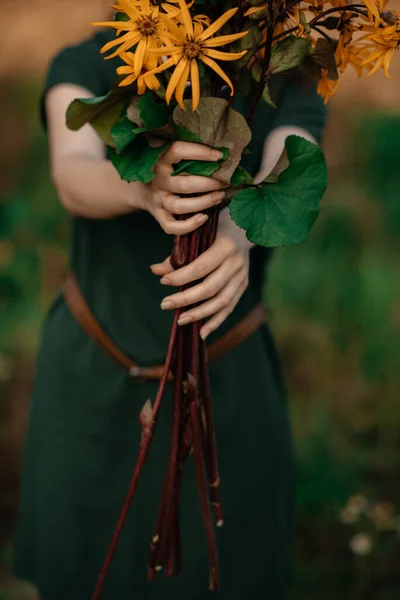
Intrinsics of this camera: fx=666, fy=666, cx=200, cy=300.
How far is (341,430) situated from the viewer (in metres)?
2.09

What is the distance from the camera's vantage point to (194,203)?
24.4 inches

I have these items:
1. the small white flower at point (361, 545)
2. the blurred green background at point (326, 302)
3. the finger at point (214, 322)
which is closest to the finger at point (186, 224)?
the finger at point (214, 322)

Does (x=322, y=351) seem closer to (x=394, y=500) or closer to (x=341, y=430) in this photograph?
(x=341, y=430)

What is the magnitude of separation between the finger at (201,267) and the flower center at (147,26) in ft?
0.69

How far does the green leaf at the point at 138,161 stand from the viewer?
0.62 metres

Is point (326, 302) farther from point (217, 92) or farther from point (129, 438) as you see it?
point (217, 92)

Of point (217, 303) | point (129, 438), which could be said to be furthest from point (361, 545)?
point (217, 303)

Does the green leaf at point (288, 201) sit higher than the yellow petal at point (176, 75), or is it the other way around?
the yellow petal at point (176, 75)

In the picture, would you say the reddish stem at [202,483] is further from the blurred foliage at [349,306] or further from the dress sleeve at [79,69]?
the blurred foliage at [349,306]

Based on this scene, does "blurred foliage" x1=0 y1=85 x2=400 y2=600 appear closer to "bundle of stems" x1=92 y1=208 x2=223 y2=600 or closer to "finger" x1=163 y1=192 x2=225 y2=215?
"bundle of stems" x1=92 y1=208 x2=223 y2=600

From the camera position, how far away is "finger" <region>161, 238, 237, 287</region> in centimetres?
64

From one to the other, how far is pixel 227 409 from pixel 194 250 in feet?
1.24

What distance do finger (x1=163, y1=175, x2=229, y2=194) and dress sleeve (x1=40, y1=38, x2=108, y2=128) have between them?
1.06 ft

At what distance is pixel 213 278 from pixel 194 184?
0.10 m
